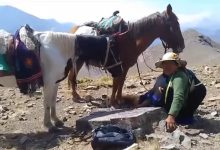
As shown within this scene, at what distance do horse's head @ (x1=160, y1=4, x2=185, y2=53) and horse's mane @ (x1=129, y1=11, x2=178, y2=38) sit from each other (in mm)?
40

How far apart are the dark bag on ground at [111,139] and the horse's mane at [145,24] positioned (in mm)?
2686

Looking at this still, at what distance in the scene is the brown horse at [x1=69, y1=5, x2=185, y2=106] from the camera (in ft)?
25.8

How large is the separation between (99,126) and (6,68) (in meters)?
1.58

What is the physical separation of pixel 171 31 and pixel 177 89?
2395 mm

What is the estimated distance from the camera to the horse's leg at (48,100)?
6.68 meters

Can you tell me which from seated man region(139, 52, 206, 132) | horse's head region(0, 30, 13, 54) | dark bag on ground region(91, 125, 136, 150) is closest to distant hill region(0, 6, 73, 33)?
horse's head region(0, 30, 13, 54)

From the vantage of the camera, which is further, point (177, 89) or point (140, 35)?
point (140, 35)

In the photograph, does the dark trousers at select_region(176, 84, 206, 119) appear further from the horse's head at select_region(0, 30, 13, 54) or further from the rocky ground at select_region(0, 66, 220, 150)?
the horse's head at select_region(0, 30, 13, 54)

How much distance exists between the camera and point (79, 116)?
7.65 metres

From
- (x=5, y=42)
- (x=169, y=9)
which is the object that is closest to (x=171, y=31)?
(x=169, y=9)

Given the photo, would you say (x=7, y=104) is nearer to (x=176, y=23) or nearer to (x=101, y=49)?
(x=101, y=49)

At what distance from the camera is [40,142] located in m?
6.42

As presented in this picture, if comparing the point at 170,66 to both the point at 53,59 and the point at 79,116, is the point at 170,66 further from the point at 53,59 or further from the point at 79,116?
the point at 79,116

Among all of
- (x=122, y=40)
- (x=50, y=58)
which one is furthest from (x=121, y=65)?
(x=50, y=58)
